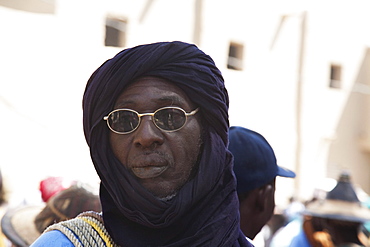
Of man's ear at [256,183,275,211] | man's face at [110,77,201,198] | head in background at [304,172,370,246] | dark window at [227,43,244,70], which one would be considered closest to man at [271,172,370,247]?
head in background at [304,172,370,246]

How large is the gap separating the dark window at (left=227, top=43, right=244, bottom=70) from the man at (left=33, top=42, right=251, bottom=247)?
13564 millimetres

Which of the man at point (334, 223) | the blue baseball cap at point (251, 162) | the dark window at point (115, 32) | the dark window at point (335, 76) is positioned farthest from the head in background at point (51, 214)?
the dark window at point (335, 76)

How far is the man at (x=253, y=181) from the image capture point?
303cm

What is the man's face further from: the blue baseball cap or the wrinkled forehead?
the blue baseball cap

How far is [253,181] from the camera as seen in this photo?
303 cm

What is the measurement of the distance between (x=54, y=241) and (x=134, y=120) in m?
0.40

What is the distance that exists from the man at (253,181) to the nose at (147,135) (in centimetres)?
120

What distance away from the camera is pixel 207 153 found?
1.92 meters

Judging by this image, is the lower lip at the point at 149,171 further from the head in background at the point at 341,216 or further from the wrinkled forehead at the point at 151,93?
the head in background at the point at 341,216

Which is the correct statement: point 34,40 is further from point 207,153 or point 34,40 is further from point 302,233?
point 207,153

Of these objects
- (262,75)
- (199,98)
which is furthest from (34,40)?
(199,98)

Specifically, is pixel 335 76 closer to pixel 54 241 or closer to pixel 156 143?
pixel 156 143

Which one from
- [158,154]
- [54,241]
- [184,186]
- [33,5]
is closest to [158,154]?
[158,154]

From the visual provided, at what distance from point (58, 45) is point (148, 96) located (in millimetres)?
9772
